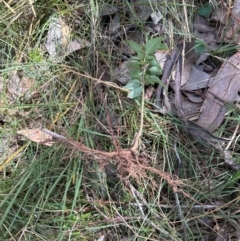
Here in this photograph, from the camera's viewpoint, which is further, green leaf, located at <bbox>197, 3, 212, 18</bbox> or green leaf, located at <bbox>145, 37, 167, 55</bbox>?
green leaf, located at <bbox>197, 3, 212, 18</bbox>

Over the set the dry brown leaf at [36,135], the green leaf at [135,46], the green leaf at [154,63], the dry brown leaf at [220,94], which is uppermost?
the green leaf at [135,46]

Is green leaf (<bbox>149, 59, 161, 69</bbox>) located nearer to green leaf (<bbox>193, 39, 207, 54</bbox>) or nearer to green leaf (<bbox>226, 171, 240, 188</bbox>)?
green leaf (<bbox>193, 39, 207, 54</bbox>)

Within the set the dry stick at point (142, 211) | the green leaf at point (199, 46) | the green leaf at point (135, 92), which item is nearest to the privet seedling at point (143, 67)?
the green leaf at point (135, 92)

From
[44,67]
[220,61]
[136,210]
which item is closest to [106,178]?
[136,210]

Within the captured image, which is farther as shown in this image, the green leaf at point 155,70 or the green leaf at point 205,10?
the green leaf at point 205,10

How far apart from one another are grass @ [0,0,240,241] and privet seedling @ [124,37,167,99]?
0.06 meters

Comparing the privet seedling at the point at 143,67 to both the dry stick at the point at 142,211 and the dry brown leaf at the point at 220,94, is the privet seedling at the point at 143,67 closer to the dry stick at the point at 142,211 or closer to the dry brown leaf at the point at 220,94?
the dry brown leaf at the point at 220,94

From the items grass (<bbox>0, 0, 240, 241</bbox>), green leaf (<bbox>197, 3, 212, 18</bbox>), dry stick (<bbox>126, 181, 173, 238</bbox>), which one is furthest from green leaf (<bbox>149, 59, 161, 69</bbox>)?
dry stick (<bbox>126, 181, 173, 238</bbox>)

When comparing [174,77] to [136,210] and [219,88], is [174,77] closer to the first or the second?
[219,88]

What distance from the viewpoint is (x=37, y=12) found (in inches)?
73.3

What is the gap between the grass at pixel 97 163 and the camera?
1.67 meters

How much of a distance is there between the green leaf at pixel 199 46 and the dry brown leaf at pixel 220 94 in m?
0.09

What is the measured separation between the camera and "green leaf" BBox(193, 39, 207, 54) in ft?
5.79

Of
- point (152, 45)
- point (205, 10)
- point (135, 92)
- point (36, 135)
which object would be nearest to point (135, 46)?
point (152, 45)
